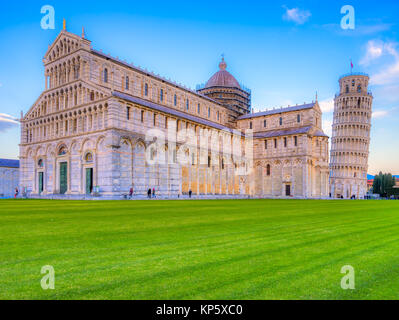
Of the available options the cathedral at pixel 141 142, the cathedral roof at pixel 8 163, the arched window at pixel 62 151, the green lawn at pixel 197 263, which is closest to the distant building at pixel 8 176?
the cathedral roof at pixel 8 163

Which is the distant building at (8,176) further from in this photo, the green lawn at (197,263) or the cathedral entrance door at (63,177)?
the green lawn at (197,263)

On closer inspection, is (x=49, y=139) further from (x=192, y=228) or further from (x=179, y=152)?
(x=192, y=228)

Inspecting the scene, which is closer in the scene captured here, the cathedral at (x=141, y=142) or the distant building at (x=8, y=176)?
the cathedral at (x=141, y=142)

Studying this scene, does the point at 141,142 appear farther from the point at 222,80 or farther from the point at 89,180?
the point at 222,80

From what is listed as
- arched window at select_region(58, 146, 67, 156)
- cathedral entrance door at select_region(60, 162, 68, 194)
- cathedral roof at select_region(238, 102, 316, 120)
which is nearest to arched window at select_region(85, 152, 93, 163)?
cathedral entrance door at select_region(60, 162, 68, 194)

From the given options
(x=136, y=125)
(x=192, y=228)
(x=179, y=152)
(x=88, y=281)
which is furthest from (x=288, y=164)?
(x=88, y=281)

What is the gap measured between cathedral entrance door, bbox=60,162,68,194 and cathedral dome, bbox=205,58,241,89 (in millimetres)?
40511

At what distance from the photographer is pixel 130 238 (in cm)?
816

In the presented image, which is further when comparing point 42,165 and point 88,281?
point 42,165

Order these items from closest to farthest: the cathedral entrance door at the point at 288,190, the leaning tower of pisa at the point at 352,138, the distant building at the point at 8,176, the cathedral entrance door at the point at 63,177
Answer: the cathedral entrance door at the point at 63,177, the cathedral entrance door at the point at 288,190, the distant building at the point at 8,176, the leaning tower of pisa at the point at 352,138

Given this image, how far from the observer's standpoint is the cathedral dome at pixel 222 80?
7319 centimetres

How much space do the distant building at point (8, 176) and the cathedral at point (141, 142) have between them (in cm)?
1889

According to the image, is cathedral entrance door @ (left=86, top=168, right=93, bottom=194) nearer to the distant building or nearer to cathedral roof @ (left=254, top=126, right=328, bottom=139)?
the distant building

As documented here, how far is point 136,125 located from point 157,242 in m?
33.6
